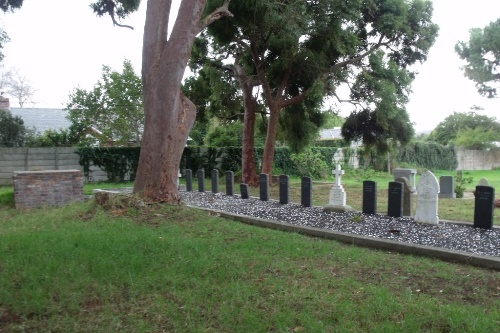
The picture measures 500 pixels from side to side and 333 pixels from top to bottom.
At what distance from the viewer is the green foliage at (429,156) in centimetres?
3784

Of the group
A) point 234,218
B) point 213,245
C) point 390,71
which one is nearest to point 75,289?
point 213,245

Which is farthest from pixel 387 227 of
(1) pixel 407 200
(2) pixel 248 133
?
(2) pixel 248 133

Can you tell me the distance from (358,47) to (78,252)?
1685 cm

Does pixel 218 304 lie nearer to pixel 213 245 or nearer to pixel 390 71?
pixel 213 245

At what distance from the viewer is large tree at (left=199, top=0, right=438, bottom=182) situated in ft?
57.2

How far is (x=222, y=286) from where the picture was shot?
5406 millimetres

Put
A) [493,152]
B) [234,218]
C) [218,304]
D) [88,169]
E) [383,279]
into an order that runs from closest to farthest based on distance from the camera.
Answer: [218,304]
[383,279]
[234,218]
[88,169]
[493,152]

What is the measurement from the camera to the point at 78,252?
638 centimetres

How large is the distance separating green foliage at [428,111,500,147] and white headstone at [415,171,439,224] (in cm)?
3882

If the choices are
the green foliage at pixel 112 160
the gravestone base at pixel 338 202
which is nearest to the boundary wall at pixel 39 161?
the green foliage at pixel 112 160

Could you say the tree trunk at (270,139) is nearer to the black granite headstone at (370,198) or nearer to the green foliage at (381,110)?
the green foliage at (381,110)

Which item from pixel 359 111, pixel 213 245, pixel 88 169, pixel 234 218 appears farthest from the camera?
pixel 88 169

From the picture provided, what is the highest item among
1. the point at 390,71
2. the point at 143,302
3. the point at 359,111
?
the point at 390,71

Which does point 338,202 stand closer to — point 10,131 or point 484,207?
point 484,207
